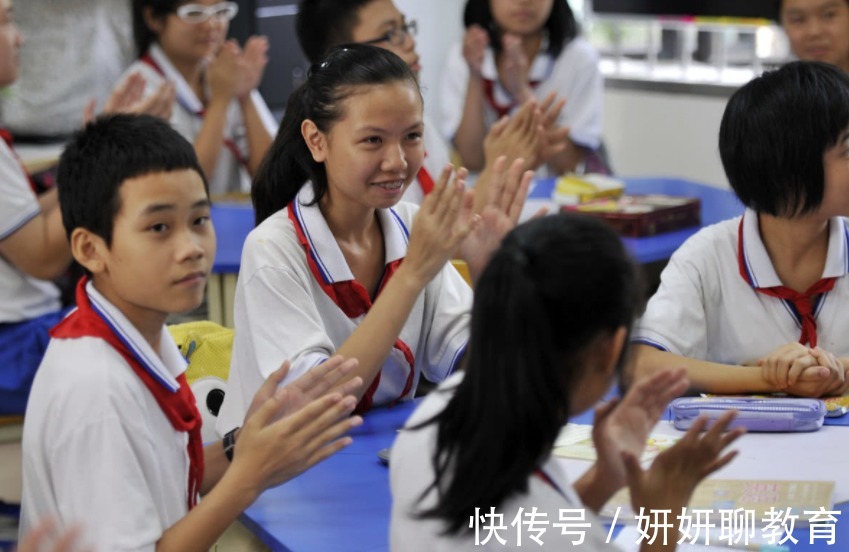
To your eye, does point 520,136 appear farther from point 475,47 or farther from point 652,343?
point 475,47

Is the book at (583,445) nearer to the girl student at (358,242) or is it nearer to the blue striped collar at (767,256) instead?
the girl student at (358,242)

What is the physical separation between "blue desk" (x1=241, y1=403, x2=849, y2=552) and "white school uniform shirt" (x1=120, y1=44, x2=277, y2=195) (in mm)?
2078

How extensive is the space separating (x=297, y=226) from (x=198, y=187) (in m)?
Result: 0.37

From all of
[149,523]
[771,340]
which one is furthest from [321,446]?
[771,340]

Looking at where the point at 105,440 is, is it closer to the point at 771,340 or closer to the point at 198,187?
the point at 198,187

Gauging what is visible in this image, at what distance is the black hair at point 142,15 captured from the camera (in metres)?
3.60

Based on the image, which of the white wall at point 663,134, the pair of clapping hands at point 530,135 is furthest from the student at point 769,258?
the white wall at point 663,134

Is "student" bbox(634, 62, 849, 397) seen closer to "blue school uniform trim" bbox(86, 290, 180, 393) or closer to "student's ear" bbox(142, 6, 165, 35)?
"blue school uniform trim" bbox(86, 290, 180, 393)

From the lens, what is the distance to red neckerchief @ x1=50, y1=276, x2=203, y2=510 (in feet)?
4.71

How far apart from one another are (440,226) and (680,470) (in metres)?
0.62

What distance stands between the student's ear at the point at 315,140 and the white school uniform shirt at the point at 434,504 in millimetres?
828

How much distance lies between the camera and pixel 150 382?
145 cm

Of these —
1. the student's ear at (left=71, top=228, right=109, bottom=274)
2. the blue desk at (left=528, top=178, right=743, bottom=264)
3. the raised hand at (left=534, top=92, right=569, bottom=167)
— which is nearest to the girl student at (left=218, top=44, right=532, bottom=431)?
the student's ear at (left=71, top=228, right=109, bottom=274)

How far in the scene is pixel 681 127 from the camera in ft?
16.7
